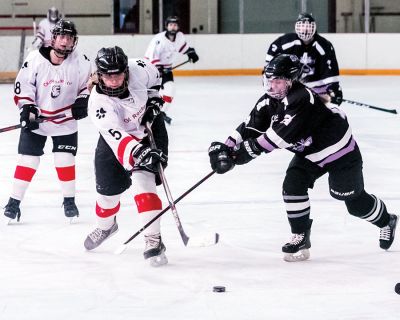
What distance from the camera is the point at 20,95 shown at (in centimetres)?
445

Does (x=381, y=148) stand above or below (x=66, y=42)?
below

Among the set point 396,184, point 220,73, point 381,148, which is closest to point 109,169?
point 396,184

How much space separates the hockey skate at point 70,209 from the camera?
178 inches

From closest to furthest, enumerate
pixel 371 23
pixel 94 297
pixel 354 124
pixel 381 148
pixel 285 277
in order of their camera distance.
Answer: pixel 94 297
pixel 285 277
pixel 381 148
pixel 354 124
pixel 371 23

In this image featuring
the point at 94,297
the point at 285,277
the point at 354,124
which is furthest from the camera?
the point at 354,124

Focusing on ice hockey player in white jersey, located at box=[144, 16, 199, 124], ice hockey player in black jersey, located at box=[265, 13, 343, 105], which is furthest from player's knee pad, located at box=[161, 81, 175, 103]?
ice hockey player in black jersey, located at box=[265, 13, 343, 105]

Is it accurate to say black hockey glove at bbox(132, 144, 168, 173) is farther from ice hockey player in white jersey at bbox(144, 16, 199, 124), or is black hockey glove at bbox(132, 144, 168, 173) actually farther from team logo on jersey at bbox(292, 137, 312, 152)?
ice hockey player in white jersey at bbox(144, 16, 199, 124)

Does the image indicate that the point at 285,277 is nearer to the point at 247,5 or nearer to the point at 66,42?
the point at 66,42

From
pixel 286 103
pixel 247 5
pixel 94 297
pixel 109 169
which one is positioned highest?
pixel 247 5

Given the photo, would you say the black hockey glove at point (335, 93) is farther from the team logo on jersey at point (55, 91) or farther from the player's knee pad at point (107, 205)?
the player's knee pad at point (107, 205)

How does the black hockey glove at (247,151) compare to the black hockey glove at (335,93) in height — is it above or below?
below

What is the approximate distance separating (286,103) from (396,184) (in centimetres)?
208

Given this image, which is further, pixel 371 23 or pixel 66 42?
pixel 371 23

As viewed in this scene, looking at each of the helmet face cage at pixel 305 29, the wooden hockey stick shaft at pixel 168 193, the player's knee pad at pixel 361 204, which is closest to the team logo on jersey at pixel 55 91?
the wooden hockey stick shaft at pixel 168 193
